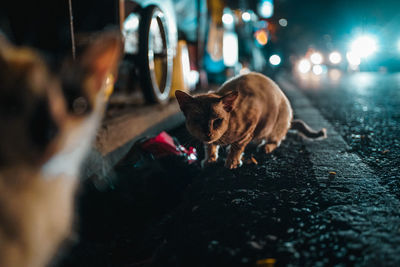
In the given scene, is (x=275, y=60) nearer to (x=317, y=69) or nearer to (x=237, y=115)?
(x=317, y=69)

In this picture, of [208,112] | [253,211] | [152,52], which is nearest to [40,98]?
[253,211]

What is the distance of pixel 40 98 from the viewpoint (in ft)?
3.02

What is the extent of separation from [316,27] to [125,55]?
42402mm

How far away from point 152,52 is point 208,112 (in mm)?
1995

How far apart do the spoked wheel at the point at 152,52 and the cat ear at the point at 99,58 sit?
2.72 meters

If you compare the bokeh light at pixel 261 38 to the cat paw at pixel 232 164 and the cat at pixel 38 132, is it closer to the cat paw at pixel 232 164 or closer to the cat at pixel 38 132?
the cat paw at pixel 232 164

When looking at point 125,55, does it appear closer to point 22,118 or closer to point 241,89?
point 241,89

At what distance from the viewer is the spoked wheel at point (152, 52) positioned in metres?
3.71

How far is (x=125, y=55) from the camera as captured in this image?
393 centimetres

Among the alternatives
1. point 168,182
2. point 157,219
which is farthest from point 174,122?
point 157,219

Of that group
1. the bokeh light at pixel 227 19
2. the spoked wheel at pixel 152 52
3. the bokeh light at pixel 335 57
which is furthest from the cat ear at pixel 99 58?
the bokeh light at pixel 335 57

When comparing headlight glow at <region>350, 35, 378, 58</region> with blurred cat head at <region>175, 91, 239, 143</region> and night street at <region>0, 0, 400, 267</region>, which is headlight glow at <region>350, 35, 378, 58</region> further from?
blurred cat head at <region>175, 91, 239, 143</region>

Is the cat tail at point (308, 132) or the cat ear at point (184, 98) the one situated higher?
the cat ear at point (184, 98)

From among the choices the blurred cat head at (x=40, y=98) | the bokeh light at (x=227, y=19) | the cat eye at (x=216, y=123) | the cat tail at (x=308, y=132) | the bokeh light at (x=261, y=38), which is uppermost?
the bokeh light at (x=261, y=38)
